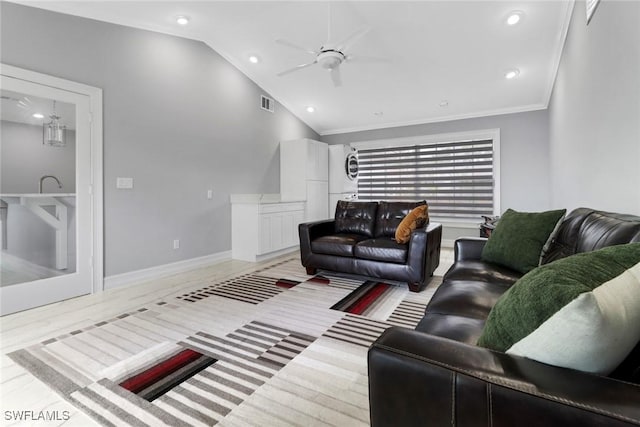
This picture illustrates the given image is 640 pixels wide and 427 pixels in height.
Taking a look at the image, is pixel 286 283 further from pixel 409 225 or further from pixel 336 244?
pixel 409 225

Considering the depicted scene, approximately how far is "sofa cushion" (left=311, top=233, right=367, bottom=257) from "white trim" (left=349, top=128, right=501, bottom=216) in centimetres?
301

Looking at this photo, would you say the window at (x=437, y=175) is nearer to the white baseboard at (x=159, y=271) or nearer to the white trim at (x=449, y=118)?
the white trim at (x=449, y=118)

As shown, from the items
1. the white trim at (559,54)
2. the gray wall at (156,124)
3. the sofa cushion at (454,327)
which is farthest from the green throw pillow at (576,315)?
the gray wall at (156,124)

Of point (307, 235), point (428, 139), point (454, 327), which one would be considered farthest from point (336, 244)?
point (428, 139)

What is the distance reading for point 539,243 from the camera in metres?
2.00

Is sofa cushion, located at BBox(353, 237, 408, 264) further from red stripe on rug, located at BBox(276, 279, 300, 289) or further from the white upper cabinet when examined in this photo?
the white upper cabinet

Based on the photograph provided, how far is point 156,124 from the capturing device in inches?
147

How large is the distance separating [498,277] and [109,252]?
3679 millimetres

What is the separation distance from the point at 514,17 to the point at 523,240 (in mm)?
2534

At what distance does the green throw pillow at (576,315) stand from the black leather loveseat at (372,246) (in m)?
2.35

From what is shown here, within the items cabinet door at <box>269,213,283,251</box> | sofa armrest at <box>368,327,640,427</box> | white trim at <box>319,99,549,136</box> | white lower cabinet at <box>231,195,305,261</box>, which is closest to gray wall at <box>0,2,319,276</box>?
white lower cabinet at <box>231,195,305,261</box>

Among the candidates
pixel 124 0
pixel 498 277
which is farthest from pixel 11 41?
pixel 498 277

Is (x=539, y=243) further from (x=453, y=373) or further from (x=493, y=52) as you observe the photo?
(x=493, y=52)

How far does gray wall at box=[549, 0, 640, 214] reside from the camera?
163cm
